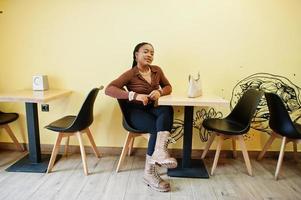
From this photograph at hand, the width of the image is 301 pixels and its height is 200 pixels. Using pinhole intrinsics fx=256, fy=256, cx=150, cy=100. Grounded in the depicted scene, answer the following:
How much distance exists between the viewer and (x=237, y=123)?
2.53 meters

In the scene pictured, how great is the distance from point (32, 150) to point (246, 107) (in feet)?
6.94

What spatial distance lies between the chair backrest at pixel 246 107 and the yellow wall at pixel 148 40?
21cm

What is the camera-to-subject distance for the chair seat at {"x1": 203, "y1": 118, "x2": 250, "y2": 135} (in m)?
2.25

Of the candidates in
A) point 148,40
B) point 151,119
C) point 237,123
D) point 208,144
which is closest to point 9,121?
point 151,119

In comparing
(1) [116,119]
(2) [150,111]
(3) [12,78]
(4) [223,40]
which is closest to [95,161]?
(1) [116,119]

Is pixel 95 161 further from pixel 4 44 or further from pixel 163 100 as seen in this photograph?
pixel 4 44

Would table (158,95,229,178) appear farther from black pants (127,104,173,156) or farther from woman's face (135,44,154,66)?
woman's face (135,44,154,66)

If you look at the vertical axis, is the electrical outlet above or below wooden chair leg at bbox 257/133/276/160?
above

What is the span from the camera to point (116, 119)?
283cm

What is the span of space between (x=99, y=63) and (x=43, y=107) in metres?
0.81

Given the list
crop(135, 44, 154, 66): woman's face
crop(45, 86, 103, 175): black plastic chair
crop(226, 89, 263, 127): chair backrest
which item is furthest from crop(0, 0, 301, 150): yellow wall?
crop(45, 86, 103, 175): black plastic chair

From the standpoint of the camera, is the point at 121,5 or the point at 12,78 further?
the point at 12,78

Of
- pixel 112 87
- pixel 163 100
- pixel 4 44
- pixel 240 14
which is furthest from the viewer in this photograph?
pixel 4 44

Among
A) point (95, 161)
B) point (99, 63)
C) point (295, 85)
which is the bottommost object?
point (95, 161)
